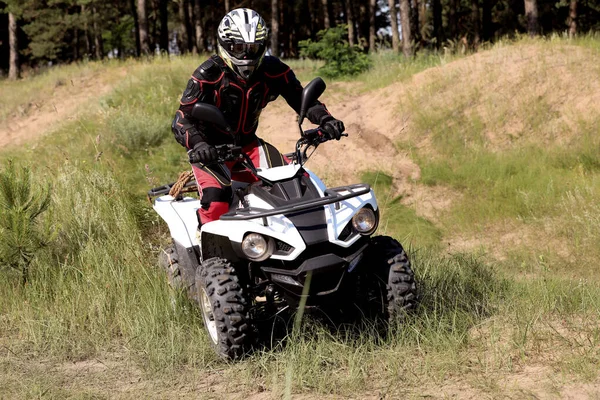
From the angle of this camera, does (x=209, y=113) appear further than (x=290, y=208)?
Yes

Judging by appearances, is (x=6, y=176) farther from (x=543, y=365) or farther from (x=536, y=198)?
(x=536, y=198)

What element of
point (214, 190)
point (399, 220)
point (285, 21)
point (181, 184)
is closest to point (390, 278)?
point (214, 190)

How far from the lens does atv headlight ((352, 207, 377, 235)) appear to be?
4.52 meters

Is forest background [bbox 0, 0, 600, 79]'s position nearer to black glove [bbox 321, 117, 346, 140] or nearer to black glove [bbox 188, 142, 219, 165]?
black glove [bbox 321, 117, 346, 140]

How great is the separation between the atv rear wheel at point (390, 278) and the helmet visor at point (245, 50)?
1.60 meters

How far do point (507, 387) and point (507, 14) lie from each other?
2985 cm

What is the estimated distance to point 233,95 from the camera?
5230 mm

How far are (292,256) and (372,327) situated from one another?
0.85 meters

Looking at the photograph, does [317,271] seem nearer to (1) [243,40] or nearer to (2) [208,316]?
(2) [208,316]

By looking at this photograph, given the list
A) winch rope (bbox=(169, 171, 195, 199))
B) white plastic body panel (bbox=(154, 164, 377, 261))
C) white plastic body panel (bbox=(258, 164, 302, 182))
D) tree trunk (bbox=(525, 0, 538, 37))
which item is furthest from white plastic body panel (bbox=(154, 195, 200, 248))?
tree trunk (bbox=(525, 0, 538, 37))

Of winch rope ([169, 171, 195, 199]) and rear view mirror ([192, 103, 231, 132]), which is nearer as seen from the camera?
rear view mirror ([192, 103, 231, 132])

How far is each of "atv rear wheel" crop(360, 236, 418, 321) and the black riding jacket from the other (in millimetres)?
1098

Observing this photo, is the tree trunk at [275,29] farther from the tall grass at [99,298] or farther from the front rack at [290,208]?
the front rack at [290,208]

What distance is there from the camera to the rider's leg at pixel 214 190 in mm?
5055
